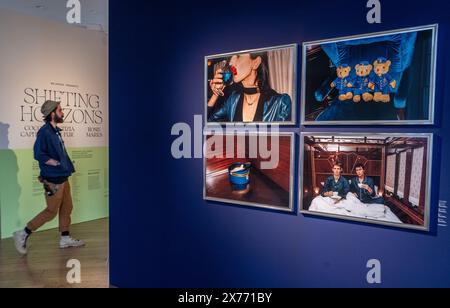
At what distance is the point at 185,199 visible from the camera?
265 centimetres

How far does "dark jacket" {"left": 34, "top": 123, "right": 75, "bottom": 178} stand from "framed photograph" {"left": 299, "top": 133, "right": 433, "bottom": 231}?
9.95 feet

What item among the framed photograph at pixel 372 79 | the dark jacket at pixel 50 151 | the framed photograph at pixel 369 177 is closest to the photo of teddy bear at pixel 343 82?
the framed photograph at pixel 372 79

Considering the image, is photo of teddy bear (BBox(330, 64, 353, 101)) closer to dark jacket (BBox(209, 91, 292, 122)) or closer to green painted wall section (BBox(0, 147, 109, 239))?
dark jacket (BBox(209, 91, 292, 122))

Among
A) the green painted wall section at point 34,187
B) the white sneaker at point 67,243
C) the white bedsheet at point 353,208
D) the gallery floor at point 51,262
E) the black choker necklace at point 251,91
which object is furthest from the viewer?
the green painted wall section at point 34,187

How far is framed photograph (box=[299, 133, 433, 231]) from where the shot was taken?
180 centimetres

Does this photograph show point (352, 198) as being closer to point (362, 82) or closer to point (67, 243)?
point (362, 82)

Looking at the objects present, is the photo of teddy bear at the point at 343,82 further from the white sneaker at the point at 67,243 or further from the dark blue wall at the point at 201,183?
the white sneaker at the point at 67,243

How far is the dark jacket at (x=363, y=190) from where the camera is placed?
1943 mm

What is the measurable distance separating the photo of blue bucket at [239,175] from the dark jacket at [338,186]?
513mm

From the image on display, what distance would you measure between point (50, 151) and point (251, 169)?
9.01 feet

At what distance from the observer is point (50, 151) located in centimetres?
405

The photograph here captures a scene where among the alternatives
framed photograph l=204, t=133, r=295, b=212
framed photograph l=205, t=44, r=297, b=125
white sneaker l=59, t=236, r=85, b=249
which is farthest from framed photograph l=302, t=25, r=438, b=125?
white sneaker l=59, t=236, r=85, b=249

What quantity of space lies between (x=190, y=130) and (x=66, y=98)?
3151mm
